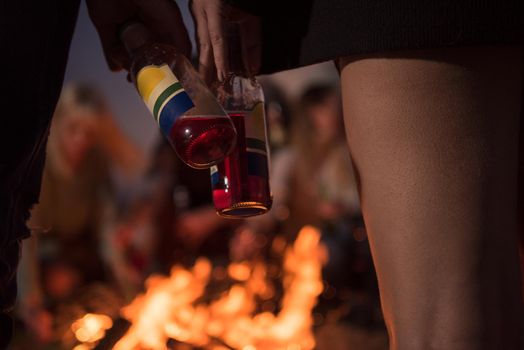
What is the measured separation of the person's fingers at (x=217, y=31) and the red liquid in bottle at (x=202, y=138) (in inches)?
3.2

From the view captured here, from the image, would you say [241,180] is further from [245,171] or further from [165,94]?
[165,94]

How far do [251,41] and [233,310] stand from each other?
1.89 m

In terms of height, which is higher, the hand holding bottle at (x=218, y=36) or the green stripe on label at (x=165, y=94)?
the hand holding bottle at (x=218, y=36)

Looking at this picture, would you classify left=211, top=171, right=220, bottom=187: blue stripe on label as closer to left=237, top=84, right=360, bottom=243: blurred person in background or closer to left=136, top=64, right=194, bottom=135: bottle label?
left=136, top=64, right=194, bottom=135: bottle label

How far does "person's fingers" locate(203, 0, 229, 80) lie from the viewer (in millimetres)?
890

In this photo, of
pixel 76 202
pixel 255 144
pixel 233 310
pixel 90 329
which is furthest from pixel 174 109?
pixel 76 202

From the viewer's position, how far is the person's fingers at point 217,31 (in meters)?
0.89

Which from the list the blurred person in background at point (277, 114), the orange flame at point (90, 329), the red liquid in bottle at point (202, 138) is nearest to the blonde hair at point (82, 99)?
the blurred person in background at point (277, 114)

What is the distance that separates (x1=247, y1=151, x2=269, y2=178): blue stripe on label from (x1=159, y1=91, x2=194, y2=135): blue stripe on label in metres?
0.11

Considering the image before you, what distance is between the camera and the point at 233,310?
275cm

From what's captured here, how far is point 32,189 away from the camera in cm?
99

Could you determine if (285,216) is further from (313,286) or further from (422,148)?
(422,148)

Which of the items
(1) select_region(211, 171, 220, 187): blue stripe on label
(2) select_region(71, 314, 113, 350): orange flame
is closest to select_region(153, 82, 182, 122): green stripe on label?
(1) select_region(211, 171, 220, 187): blue stripe on label

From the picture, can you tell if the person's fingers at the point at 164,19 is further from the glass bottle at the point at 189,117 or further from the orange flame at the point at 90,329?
the orange flame at the point at 90,329
